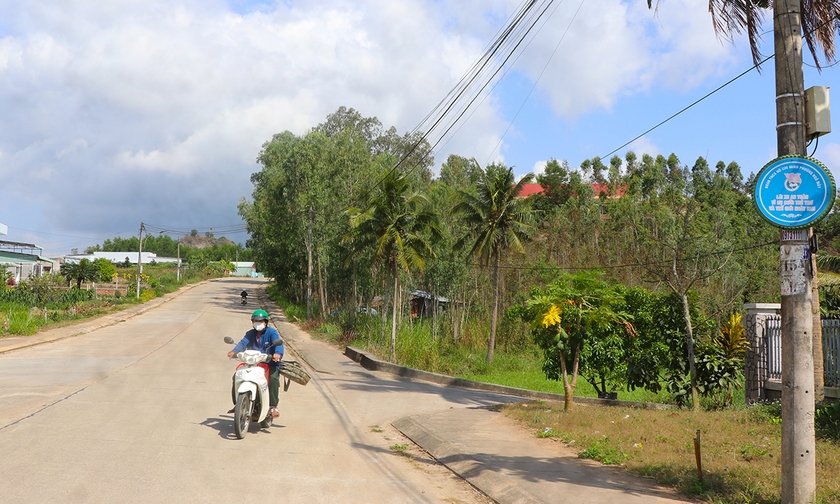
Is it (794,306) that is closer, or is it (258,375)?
(794,306)

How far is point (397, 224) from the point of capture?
25.8m

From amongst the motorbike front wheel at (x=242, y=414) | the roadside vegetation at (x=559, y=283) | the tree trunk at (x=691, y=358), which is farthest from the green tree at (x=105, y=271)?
the motorbike front wheel at (x=242, y=414)

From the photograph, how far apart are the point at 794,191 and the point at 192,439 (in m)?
7.27

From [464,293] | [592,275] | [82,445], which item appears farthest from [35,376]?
[464,293]

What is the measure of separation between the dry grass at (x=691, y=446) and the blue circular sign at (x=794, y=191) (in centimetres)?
242

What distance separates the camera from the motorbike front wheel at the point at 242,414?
28.4 ft

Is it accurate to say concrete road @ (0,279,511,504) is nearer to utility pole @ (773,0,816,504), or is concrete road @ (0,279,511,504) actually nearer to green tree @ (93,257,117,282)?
utility pole @ (773,0,816,504)

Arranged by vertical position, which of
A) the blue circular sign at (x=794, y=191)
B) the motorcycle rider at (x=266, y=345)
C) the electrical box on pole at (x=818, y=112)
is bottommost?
the motorcycle rider at (x=266, y=345)

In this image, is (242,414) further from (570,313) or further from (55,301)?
(55,301)

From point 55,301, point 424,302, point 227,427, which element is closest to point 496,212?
point 424,302

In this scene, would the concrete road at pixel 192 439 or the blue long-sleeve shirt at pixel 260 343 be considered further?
the blue long-sleeve shirt at pixel 260 343

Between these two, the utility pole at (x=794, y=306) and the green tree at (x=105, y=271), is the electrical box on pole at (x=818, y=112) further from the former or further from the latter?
the green tree at (x=105, y=271)

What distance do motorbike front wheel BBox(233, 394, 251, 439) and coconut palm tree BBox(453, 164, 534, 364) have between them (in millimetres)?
23266

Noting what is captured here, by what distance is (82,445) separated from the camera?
7.72m
